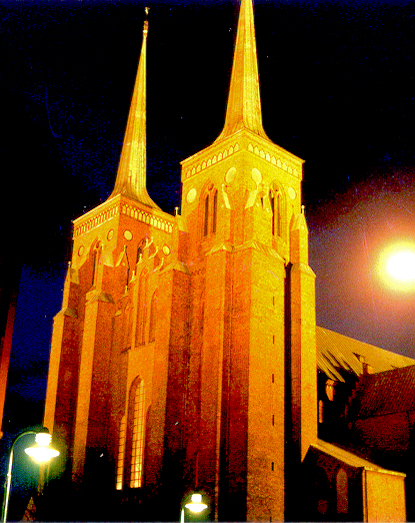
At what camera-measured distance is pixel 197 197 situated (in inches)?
1668

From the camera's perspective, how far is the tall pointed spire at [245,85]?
43406mm

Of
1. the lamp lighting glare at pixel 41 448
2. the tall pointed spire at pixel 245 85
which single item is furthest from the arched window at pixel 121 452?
the lamp lighting glare at pixel 41 448

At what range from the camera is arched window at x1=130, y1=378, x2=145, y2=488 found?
38.2 metres

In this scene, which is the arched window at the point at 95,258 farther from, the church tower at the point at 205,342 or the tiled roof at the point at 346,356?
the tiled roof at the point at 346,356

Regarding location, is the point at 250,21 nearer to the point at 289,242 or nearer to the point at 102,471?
the point at 289,242

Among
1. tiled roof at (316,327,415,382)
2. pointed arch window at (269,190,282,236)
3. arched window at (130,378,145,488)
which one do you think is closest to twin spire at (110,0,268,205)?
pointed arch window at (269,190,282,236)

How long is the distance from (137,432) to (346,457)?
12517 millimetres

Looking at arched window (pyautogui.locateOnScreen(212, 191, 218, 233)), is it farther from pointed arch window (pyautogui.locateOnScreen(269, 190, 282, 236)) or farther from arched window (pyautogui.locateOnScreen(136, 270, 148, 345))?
arched window (pyautogui.locateOnScreen(136, 270, 148, 345))

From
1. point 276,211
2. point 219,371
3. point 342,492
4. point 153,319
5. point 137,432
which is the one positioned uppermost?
point 276,211

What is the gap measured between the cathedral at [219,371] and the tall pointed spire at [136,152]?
95.9 inches

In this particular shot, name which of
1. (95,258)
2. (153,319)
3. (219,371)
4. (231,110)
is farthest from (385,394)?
(95,258)

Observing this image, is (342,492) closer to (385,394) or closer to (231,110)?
(385,394)

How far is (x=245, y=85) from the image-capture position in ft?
150

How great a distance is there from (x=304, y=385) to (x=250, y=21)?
92.7 feet
